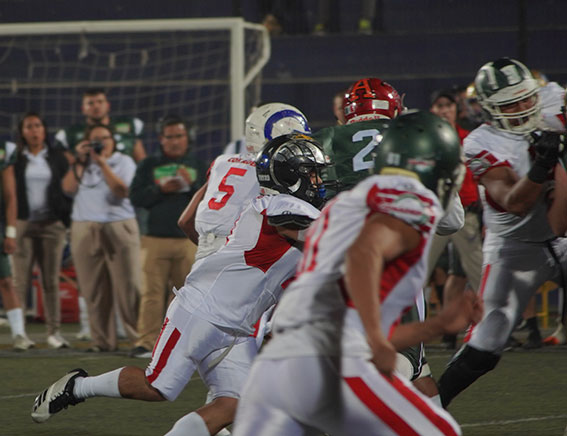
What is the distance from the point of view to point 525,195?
5.47 m

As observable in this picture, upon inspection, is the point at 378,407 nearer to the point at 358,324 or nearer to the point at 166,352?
the point at 358,324

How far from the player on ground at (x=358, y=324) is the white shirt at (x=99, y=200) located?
5.81m

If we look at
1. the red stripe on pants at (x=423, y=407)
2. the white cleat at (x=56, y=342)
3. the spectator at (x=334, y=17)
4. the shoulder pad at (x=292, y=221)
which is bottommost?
the white cleat at (x=56, y=342)

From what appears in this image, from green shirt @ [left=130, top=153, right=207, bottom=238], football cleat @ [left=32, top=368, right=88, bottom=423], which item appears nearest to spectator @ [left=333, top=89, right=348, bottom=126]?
green shirt @ [left=130, top=153, right=207, bottom=238]

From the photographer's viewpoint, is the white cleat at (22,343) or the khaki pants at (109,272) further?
the white cleat at (22,343)

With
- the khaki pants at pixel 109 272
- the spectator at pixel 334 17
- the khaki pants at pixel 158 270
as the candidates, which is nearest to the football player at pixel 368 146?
the khaki pants at pixel 158 270

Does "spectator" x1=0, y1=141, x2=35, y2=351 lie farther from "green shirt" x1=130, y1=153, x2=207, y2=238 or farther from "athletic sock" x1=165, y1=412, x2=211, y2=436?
"athletic sock" x1=165, y1=412, x2=211, y2=436

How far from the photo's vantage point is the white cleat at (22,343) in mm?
8961

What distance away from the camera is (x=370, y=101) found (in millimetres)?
5348

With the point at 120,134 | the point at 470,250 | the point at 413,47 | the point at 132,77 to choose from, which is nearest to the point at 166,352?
the point at 470,250

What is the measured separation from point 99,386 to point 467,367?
1.76 meters

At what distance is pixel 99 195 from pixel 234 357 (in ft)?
14.4

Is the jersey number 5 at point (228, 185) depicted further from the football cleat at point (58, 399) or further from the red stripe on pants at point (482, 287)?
the red stripe on pants at point (482, 287)

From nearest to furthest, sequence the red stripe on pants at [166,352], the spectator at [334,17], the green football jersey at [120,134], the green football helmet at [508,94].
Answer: the red stripe on pants at [166,352]
the green football helmet at [508,94]
the green football jersey at [120,134]
the spectator at [334,17]
